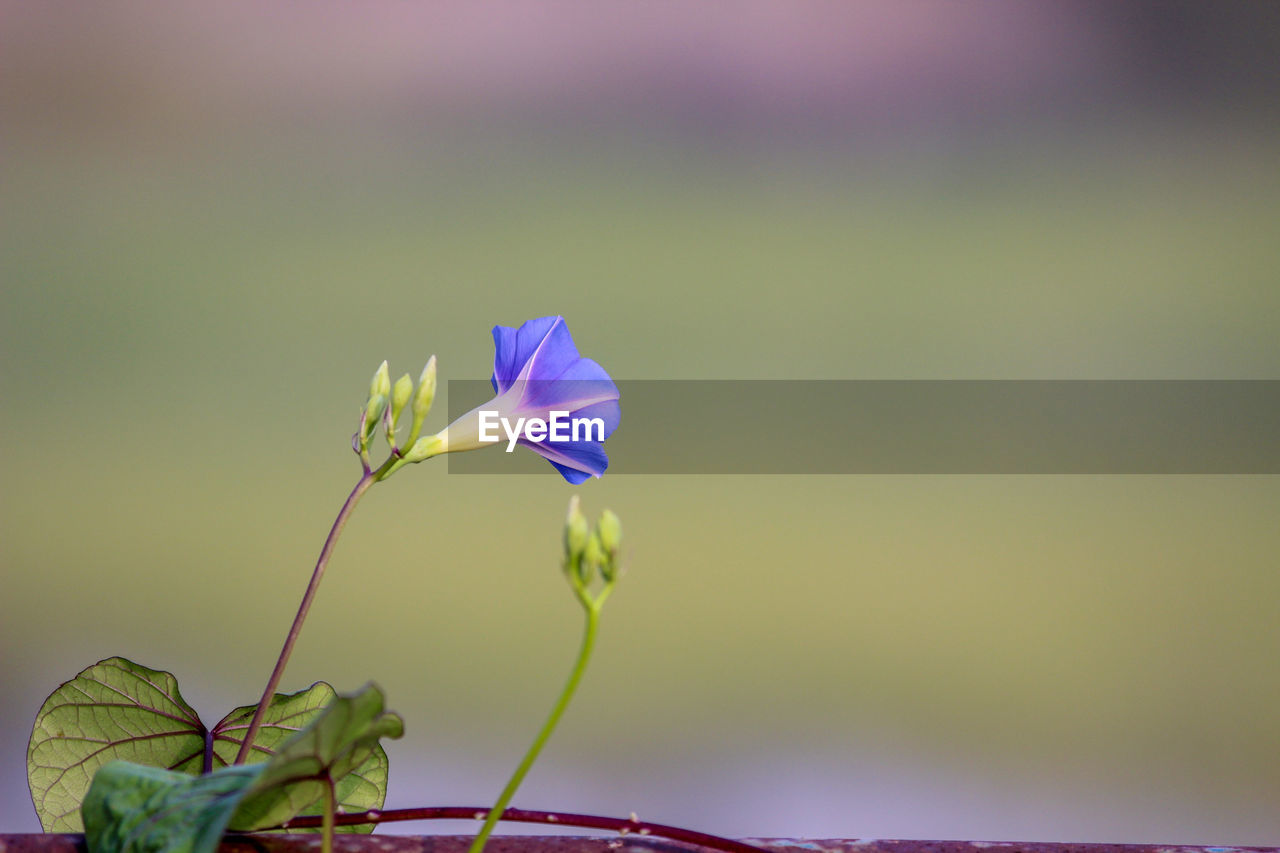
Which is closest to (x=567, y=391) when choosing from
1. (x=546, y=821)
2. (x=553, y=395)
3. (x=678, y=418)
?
(x=553, y=395)

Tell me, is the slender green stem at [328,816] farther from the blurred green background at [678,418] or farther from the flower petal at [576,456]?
the blurred green background at [678,418]

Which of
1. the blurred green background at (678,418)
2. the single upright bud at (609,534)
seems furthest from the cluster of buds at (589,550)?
the blurred green background at (678,418)

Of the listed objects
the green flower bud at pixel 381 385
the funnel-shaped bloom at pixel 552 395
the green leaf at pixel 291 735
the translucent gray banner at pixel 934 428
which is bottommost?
the green leaf at pixel 291 735

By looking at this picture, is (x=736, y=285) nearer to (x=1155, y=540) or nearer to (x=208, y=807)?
(x=1155, y=540)

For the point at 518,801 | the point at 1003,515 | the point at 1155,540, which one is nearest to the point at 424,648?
the point at 518,801

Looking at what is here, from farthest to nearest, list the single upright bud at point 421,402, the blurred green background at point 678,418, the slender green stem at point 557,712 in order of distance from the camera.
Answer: the blurred green background at point 678,418 < the single upright bud at point 421,402 < the slender green stem at point 557,712

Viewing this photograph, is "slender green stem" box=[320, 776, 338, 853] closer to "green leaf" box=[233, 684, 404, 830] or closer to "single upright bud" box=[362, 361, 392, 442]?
"green leaf" box=[233, 684, 404, 830]
